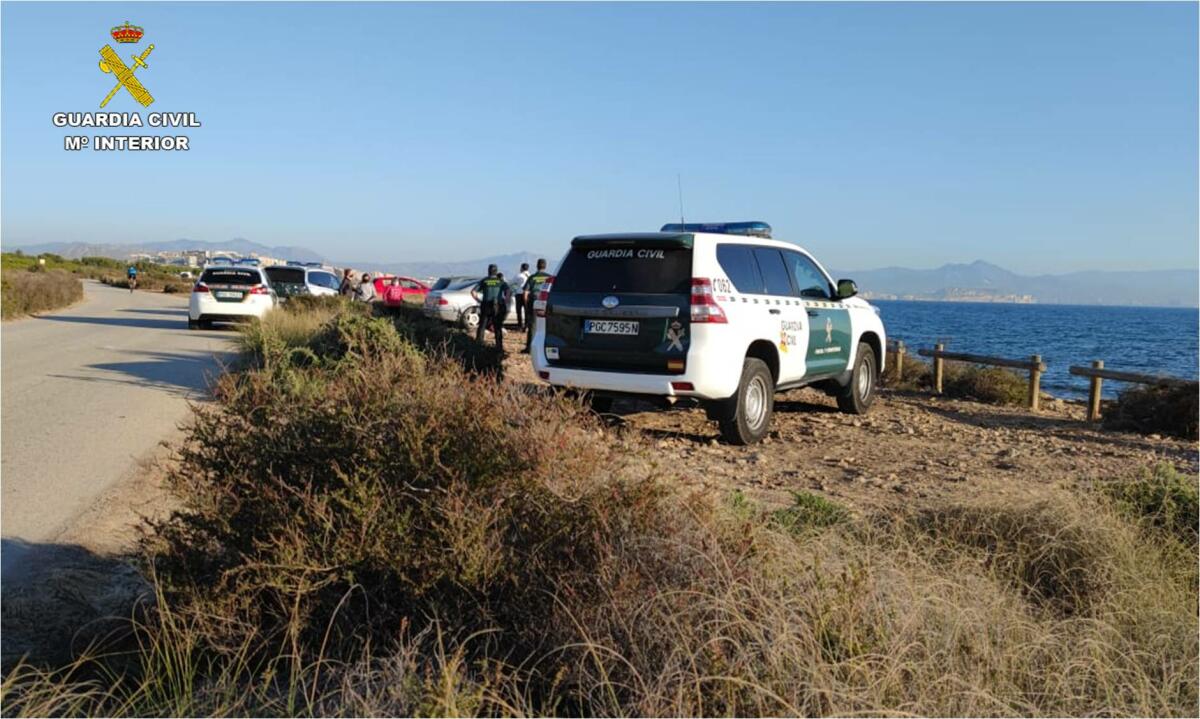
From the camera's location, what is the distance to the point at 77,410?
10484 mm

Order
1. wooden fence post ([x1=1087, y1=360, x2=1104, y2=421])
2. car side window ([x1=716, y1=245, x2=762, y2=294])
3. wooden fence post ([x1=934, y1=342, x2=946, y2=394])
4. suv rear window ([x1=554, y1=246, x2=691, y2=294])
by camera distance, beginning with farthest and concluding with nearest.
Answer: wooden fence post ([x1=934, y1=342, x2=946, y2=394]) → wooden fence post ([x1=1087, y1=360, x2=1104, y2=421]) → car side window ([x1=716, y1=245, x2=762, y2=294]) → suv rear window ([x1=554, y1=246, x2=691, y2=294])

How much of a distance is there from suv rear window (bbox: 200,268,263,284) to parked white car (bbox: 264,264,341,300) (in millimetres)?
2985

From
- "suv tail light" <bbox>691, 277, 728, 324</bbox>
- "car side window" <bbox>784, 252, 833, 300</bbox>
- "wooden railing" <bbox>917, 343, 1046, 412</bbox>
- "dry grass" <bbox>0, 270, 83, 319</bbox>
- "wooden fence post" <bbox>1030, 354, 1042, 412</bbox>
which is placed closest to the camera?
"suv tail light" <bbox>691, 277, 728, 324</bbox>

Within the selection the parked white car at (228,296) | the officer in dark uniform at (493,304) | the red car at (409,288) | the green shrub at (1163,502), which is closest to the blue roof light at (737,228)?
the green shrub at (1163,502)

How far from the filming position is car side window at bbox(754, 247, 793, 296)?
9875mm

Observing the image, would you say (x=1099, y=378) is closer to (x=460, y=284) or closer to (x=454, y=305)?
(x=454, y=305)

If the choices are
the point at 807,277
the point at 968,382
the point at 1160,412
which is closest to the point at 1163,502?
the point at 807,277

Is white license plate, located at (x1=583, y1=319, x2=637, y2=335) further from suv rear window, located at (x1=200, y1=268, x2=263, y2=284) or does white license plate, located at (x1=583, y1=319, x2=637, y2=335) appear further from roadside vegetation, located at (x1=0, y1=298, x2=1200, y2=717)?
suv rear window, located at (x1=200, y1=268, x2=263, y2=284)

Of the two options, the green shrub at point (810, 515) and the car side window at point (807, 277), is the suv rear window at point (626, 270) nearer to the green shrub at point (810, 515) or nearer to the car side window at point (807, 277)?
the car side window at point (807, 277)

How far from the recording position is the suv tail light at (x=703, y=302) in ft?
28.6

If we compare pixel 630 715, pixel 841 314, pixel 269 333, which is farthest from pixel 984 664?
pixel 269 333

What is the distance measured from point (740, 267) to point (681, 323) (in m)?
1.08

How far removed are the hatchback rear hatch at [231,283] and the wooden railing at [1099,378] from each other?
58.4ft

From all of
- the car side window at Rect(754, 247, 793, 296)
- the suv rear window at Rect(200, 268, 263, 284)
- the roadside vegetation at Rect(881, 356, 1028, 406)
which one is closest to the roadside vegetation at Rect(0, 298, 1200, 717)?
the car side window at Rect(754, 247, 793, 296)
